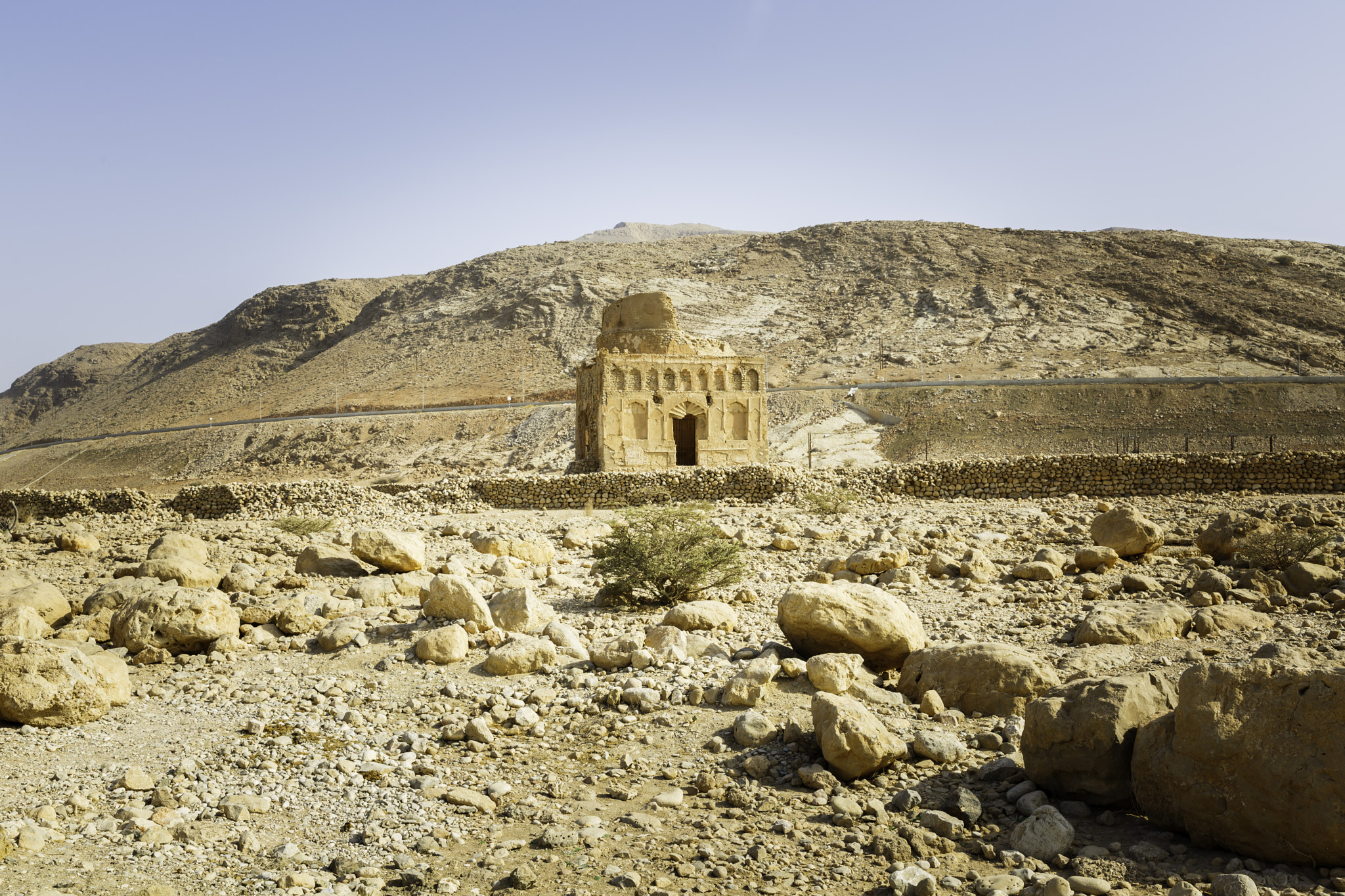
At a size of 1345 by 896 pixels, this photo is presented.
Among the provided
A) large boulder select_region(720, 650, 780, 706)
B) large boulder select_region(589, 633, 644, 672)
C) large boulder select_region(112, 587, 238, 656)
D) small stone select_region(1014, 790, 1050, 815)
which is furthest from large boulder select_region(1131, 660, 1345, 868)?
large boulder select_region(112, 587, 238, 656)

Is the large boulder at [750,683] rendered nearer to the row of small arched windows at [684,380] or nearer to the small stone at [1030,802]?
the small stone at [1030,802]

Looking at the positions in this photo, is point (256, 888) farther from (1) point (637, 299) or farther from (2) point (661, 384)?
(1) point (637, 299)

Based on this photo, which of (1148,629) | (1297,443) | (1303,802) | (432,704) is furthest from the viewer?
(1297,443)

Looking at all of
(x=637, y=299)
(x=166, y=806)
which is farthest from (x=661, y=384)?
(x=166, y=806)

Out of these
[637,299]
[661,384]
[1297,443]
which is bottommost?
[1297,443]

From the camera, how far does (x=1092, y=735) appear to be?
4211 millimetres

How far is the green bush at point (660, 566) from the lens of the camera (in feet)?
29.4

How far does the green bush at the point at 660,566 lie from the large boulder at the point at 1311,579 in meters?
5.98

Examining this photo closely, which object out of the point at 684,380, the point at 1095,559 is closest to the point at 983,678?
the point at 1095,559

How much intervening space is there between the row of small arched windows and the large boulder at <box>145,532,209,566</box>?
13595mm

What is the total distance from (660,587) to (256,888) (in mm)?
5637

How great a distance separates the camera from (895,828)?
4105 millimetres

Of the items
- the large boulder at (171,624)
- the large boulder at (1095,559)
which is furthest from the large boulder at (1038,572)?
the large boulder at (171,624)

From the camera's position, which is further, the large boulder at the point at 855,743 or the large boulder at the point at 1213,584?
the large boulder at the point at 1213,584
